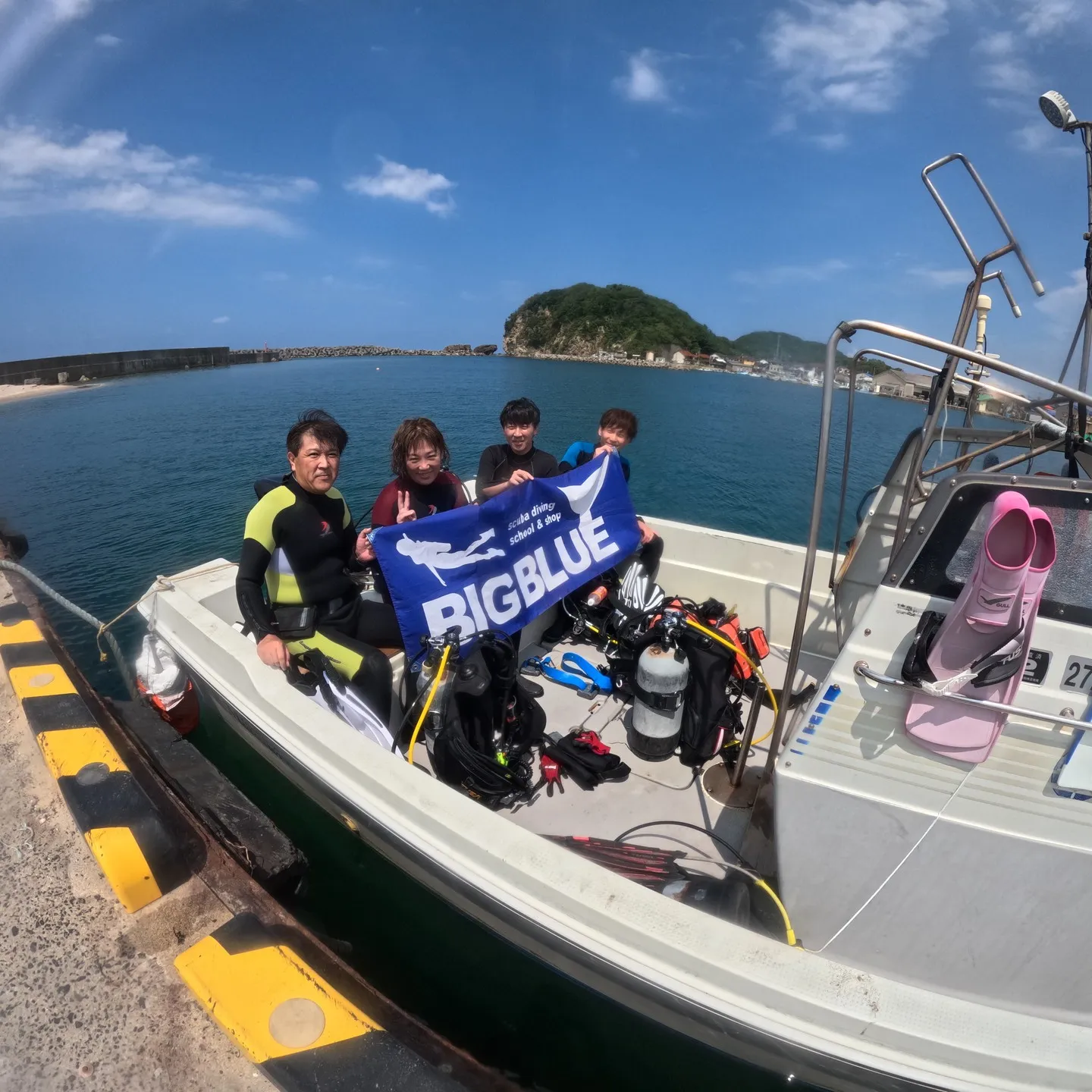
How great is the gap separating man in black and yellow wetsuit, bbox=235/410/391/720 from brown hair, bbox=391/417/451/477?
0.39 metres

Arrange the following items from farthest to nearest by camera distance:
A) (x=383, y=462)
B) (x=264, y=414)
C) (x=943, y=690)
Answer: (x=264, y=414)
(x=383, y=462)
(x=943, y=690)

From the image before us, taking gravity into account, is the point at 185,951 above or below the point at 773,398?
below

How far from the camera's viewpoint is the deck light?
8.27 feet

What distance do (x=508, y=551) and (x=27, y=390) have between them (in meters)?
45.1

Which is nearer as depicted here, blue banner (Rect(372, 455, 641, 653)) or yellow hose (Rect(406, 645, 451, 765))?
yellow hose (Rect(406, 645, 451, 765))

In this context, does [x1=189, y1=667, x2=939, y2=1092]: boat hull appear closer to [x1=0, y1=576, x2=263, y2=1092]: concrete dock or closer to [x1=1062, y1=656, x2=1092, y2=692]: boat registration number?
[x1=0, y1=576, x2=263, y2=1092]: concrete dock

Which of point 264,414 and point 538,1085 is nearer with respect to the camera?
point 538,1085

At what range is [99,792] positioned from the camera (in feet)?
8.72

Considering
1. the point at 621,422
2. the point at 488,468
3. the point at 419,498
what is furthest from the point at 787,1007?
the point at 621,422

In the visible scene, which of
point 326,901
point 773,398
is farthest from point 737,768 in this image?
point 773,398

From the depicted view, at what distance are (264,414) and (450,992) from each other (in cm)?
2733

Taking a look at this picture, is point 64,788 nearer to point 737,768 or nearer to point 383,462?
point 737,768

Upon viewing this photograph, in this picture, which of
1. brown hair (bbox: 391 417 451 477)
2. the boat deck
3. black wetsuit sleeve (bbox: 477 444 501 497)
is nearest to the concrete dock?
the boat deck

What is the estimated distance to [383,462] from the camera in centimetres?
1548
